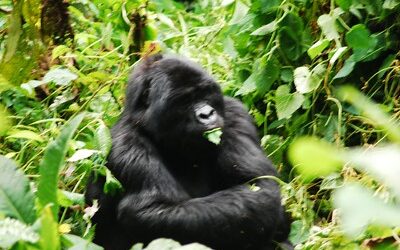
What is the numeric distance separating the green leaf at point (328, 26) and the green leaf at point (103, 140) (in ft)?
3.72

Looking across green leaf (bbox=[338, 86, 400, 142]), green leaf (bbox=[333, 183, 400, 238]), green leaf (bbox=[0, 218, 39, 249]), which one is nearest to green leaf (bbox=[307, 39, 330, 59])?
green leaf (bbox=[0, 218, 39, 249])

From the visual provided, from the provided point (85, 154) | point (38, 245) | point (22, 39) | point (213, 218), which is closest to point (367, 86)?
point (213, 218)

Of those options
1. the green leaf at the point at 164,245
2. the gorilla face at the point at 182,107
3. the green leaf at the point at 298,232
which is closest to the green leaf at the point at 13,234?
the green leaf at the point at 164,245

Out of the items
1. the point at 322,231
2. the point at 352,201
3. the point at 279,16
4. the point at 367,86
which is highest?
the point at 352,201

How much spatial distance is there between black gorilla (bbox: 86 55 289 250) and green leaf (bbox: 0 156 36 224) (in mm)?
614

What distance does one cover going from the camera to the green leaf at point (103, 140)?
2.47 metres

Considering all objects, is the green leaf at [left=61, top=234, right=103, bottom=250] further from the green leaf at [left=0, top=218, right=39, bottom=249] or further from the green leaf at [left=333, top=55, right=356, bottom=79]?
the green leaf at [left=333, top=55, right=356, bottom=79]

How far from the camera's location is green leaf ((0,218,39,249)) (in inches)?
60.7

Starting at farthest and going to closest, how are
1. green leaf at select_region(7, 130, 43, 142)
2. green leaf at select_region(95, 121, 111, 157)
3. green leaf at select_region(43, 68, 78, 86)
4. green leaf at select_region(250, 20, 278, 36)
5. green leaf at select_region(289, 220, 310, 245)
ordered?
green leaf at select_region(250, 20, 278, 36)
green leaf at select_region(43, 68, 78, 86)
green leaf at select_region(7, 130, 43, 142)
green leaf at select_region(289, 220, 310, 245)
green leaf at select_region(95, 121, 111, 157)

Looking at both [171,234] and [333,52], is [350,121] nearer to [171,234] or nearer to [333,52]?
[333,52]

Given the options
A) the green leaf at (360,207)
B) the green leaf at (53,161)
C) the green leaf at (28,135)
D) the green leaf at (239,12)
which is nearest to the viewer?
the green leaf at (360,207)

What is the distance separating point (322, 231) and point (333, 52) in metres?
0.96

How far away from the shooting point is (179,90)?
2430mm

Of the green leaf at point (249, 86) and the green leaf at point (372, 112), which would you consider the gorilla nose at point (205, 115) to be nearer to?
the green leaf at point (249, 86)
